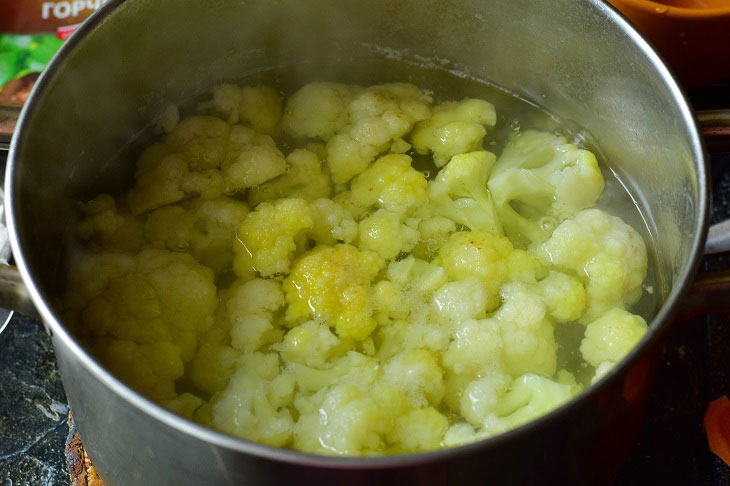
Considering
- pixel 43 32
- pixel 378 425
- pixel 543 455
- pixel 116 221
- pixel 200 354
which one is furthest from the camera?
pixel 43 32

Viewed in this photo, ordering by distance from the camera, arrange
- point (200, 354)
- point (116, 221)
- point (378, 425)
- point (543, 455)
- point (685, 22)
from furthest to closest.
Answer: point (685, 22)
point (116, 221)
point (200, 354)
point (378, 425)
point (543, 455)

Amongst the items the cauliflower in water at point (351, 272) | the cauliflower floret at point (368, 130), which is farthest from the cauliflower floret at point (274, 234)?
the cauliflower floret at point (368, 130)

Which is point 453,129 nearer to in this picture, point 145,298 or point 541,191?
point 541,191

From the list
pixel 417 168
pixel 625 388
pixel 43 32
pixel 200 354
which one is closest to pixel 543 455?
pixel 625 388

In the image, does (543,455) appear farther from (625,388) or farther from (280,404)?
(280,404)

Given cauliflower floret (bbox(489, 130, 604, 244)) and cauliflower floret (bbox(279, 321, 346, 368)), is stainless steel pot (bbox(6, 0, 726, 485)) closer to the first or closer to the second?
cauliflower floret (bbox(489, 130, 604, 244))

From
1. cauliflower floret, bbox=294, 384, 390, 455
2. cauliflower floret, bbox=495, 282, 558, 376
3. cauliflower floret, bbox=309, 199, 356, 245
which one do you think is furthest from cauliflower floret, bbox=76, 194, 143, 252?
cauliflower floret, bbox=495, 282, 558, 376

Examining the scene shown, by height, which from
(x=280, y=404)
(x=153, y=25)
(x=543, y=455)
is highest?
(x=153, y=25)

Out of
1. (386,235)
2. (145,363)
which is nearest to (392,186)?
(386,235)
